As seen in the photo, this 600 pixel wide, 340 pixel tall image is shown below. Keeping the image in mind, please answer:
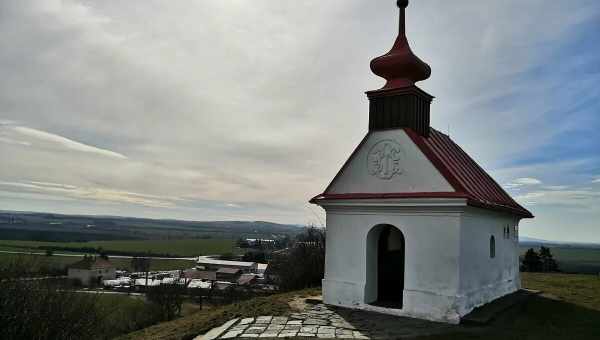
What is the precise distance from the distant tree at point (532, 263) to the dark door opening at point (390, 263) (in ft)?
45.6

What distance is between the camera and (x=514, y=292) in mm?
13766

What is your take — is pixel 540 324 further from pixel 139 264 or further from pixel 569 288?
pixel 139 264

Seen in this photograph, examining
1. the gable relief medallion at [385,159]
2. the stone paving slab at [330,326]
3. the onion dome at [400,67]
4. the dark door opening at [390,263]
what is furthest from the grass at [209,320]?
the onion dome at [400,67]

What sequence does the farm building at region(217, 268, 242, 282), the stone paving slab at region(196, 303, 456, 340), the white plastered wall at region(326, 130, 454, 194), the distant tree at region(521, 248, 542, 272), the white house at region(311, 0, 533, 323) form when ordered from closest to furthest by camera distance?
1. the stone paving slab at region(196, 303, 456, 340)
2. the white house at region(311, 0, 533, 323)
3. the white plastered wall at region(326, 130, 454, 194)
4. the distant tree at region(521, 248, 542, 272)
5. the farm building at region(217, 268, 242, 282)

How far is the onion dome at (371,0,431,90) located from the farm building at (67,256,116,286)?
48.7 meters

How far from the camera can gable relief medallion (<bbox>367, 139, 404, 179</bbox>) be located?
36.9 ft

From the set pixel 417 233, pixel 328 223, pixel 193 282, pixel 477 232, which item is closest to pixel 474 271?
pixel 477 232

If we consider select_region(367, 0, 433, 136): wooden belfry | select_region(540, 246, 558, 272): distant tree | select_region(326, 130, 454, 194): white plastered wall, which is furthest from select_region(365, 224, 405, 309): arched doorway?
select_region(540, 246, 558, 272): distant tree

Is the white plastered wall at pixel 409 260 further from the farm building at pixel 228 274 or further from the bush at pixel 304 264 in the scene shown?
the farm building at pixel 228 274

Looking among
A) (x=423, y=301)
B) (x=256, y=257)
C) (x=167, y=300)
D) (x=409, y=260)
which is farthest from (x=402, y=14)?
(x=256, y=257)

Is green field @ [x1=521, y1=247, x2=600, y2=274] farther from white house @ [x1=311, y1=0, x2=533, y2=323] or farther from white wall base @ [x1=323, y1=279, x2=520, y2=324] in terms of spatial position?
white wall base @ [x1=323, y1=279, x2=520, y2=324]

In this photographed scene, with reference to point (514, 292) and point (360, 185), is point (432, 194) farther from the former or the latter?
point (514, 292)

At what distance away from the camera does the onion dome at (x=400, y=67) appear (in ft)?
38.8

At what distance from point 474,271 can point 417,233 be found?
1.74 metres
